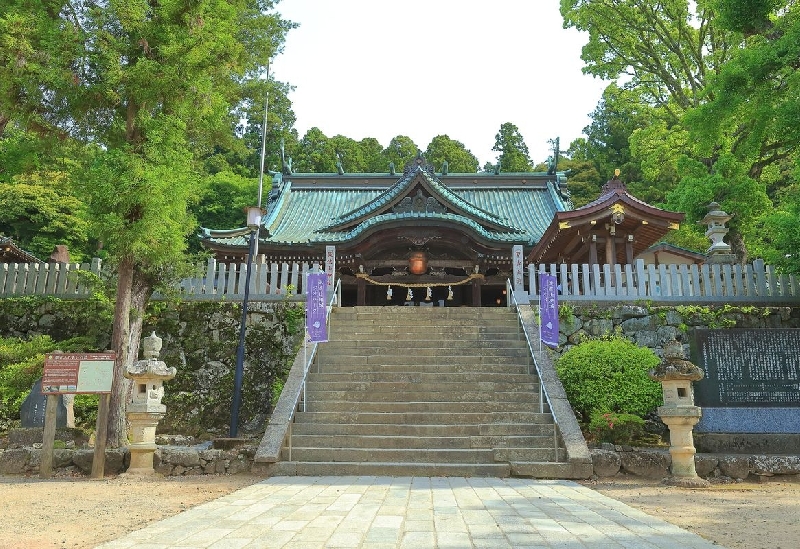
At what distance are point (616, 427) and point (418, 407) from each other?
3.25 m

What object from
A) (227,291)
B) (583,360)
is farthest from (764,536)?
(227,291)

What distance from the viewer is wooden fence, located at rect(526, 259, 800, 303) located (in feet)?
42.2

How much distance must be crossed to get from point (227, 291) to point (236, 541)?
32.3ft

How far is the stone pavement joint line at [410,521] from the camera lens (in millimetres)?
4262

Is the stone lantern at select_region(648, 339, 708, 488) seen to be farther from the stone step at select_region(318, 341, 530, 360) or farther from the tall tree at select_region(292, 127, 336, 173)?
the tall tree at select_region(292, 127, 336, 173)

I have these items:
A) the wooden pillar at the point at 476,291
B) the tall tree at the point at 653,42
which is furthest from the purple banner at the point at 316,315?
the tall tree at the point at 653,42

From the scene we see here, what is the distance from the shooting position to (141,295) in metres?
11.0

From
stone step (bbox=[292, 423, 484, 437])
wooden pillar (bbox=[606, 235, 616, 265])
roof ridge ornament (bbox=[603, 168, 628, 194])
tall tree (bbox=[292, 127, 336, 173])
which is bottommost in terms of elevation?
stone step (bbox=[292, 423, 484, 437])

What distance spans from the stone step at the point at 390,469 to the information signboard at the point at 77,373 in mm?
2881

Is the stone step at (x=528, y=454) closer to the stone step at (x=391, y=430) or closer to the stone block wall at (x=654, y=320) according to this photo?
the stone step at (x=391, y=430)

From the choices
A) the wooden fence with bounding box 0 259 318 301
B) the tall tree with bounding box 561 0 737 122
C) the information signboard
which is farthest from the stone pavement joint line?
the tall tree with bounding box 561 0 737 122

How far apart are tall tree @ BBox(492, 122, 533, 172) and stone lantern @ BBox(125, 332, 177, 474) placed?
39576 mm

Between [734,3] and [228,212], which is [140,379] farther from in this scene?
Answer: [228,212]

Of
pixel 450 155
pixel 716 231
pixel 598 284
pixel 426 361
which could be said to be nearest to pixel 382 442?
pixel 426 361
